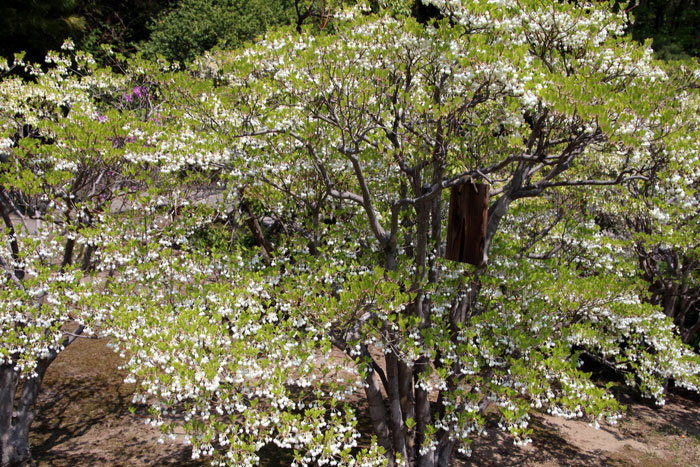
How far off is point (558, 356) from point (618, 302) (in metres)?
1.31

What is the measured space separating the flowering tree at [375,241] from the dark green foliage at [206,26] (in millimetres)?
12456

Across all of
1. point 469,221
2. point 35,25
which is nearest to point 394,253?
point 469,221

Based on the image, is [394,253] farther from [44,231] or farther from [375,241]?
[44,231]

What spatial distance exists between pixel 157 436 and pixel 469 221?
6450 mm

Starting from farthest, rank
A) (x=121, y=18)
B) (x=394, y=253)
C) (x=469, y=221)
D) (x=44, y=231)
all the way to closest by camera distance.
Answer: (x=121, y=18)
(x=394, y=253)
(x=44, y=231)
(x=469, y=221)

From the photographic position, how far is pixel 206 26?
17.9 m

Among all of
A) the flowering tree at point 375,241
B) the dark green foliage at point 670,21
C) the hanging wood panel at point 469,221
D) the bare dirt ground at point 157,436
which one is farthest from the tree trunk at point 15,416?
the dark green foliage at point 670,21

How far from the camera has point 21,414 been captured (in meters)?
6.50

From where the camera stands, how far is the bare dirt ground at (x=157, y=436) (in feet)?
24.0

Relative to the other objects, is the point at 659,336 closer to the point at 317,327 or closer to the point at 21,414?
the point at 317,327

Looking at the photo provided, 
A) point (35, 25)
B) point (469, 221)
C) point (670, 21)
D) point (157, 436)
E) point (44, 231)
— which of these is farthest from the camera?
point (670, 21)

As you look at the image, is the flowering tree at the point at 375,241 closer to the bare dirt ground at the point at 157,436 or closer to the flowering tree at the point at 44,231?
the flowering tree at the point at 44,231

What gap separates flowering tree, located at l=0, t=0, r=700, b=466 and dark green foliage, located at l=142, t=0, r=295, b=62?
12.5 metres

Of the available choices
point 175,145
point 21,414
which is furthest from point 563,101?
point 21,414
